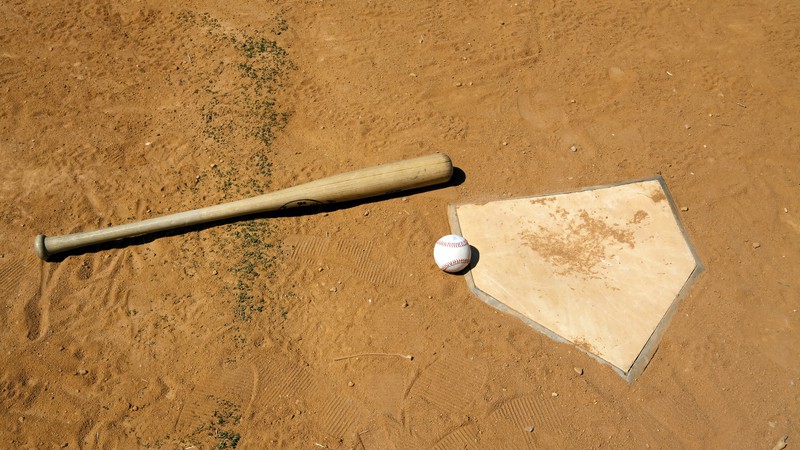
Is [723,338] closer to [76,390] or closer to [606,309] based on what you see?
[606,309]

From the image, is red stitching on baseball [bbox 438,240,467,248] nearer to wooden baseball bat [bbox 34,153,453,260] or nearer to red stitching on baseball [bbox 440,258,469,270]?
red stitching on baseball [bbox 440,258,469,270]

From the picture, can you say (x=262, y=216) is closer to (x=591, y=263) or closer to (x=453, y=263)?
(x=453, y=263)

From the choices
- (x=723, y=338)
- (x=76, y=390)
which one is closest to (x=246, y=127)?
(x=76, y=390)

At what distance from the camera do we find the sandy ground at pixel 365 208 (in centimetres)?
436

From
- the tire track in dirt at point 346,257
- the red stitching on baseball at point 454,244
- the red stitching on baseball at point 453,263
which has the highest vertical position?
the red stitching on baseball at point 454,244

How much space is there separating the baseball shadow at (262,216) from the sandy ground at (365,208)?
0.14ft

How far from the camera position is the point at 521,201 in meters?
5.55

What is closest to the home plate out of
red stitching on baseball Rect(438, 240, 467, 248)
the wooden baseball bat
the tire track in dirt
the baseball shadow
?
red stitching on baseball Rect(438, 240, 467, 248)

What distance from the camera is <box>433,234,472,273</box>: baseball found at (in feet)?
16.0

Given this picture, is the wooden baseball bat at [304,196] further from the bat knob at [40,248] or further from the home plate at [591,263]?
the home plate at [591,263]

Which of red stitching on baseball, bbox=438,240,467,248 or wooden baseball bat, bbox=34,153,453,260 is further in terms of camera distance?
wooden baseball bat, bbox=34,153,453,260

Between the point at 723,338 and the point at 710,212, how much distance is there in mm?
1385

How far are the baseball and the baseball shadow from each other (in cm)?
87

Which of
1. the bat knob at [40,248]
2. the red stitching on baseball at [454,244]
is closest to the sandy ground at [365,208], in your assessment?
the bat knob at [40,248]
